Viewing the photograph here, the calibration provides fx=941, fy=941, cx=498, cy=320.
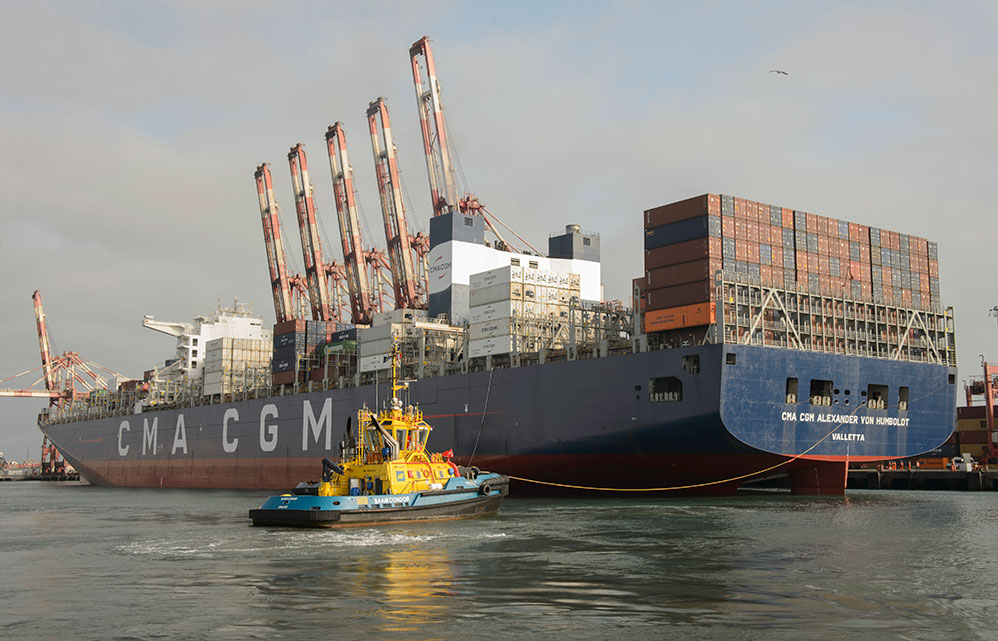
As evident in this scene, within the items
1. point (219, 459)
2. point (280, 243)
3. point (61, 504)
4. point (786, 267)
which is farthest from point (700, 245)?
point (280, 243)

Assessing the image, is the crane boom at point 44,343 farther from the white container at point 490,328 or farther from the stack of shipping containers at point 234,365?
the white container at point 490,328

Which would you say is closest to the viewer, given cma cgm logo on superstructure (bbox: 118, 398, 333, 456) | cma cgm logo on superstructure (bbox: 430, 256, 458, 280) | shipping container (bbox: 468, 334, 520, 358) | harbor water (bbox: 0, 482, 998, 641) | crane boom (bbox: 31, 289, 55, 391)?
harbor water (bbox: 0, 482, 998, 641)

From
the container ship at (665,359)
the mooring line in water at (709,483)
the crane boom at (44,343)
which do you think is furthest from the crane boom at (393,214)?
the crane boom at (44,343)

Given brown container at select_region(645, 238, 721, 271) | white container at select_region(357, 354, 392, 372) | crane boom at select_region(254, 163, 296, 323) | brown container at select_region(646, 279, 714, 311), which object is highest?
crane boom at select_region(254, 163, 296, 323)

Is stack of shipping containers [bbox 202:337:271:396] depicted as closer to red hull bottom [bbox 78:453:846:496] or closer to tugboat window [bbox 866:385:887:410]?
red hull bottom [bbox 78:453:846:496]

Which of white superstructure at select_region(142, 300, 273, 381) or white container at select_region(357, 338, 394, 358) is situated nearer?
white container at select_region(357, 338, 394, 358)

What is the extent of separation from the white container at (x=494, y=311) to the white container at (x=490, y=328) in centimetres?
22

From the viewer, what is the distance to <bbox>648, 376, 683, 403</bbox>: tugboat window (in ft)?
123

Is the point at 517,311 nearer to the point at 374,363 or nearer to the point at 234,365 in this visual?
the point at 374,363

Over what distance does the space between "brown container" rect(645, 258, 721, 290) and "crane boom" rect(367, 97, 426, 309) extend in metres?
24.7

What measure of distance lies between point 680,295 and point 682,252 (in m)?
1.74

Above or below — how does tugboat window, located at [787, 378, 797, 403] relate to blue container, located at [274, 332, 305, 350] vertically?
below

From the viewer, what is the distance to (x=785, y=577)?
17641 millimetres

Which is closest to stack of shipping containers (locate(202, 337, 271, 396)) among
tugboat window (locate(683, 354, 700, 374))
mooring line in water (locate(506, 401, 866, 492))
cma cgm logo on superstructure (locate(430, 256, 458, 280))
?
cma cgm logo on superstructure (locate(430, 256, 458, 280))
